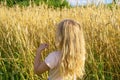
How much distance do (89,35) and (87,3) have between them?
0.71 meters

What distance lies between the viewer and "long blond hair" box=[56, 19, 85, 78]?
12.6 feet

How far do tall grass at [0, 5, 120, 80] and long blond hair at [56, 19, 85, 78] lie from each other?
52.0 inches

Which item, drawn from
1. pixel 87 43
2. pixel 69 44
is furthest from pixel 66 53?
pixel 87 43

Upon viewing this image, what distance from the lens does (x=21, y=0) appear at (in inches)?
808

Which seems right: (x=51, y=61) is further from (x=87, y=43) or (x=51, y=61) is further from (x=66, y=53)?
(x=87, y=43)

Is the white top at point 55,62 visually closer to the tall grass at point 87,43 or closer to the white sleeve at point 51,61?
the white sleeve at point 51,61

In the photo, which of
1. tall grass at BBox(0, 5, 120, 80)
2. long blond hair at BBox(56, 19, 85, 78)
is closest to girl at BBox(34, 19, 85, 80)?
long blond hair at BBox(56, 19, 85, 78)

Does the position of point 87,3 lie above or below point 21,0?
above

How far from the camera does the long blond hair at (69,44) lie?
3.84m

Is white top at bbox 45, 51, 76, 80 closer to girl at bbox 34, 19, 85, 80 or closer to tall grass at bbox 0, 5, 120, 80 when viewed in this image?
girl at bbox 34, 19, 85, 80

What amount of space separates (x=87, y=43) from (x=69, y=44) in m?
1.74

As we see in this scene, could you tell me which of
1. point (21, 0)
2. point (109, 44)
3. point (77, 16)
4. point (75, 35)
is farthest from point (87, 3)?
point (21, 0)

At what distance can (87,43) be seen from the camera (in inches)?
219

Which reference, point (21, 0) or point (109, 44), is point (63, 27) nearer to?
point (109, 44)
